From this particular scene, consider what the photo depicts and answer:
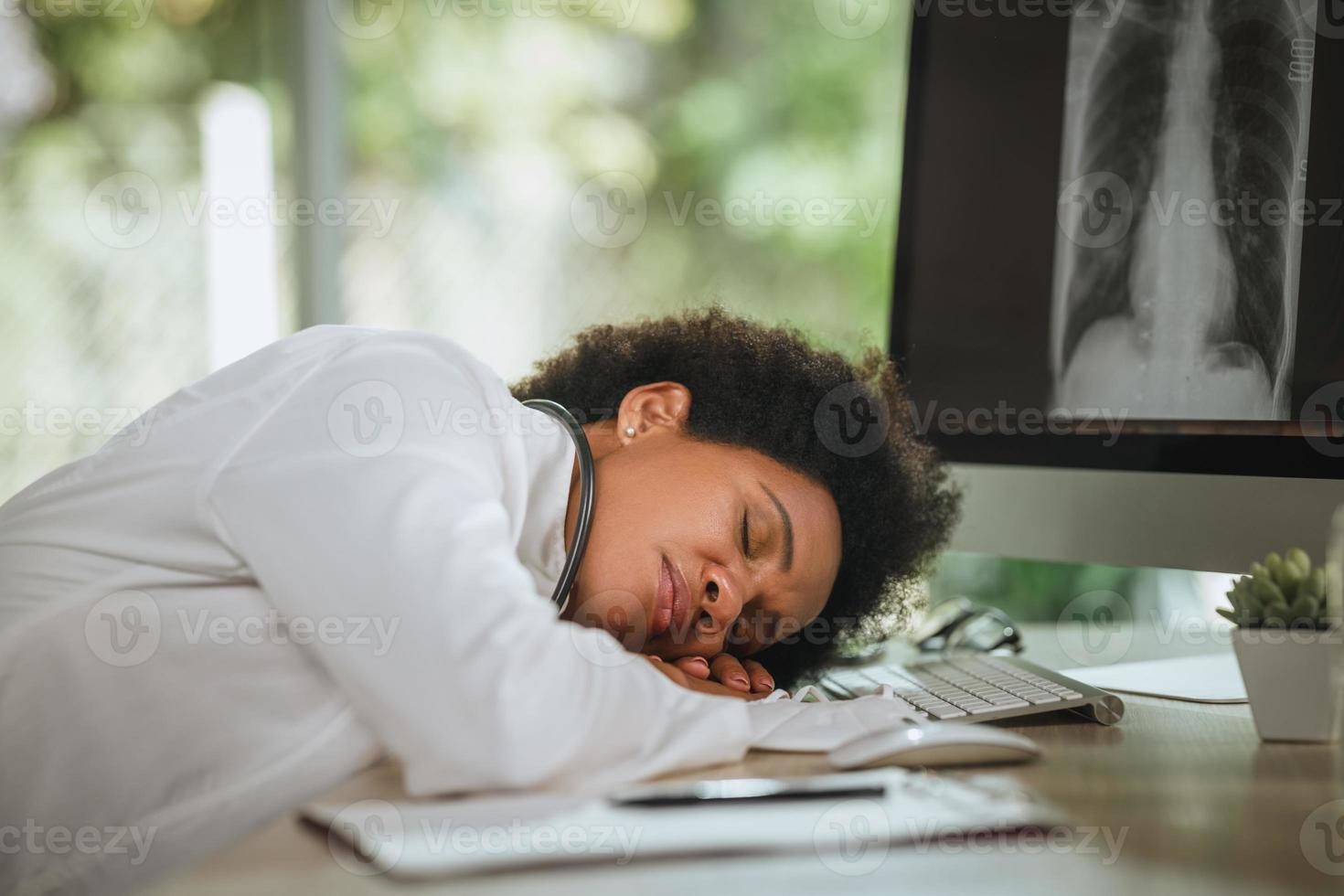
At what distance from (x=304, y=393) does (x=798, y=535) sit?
46 cm

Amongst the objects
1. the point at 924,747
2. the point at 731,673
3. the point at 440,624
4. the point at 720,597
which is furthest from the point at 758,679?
the point at 440,624

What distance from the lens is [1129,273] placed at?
3.66ft

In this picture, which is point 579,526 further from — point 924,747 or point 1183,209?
point 1183,209

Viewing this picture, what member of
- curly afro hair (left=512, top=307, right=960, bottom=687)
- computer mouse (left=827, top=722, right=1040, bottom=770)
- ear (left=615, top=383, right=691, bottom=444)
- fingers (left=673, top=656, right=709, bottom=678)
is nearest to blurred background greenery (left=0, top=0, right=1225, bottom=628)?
curly afro hair (left=512, top=307, right=960, bottom=687)

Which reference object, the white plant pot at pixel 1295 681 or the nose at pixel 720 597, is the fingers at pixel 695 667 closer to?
the nose at pixel 720 597

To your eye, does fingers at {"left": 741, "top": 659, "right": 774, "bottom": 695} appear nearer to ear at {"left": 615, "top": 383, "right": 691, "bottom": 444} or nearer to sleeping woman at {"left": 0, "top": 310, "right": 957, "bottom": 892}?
sleeping woman at {"left": 0, "top": 310, "right": 957, "bottom": 892}

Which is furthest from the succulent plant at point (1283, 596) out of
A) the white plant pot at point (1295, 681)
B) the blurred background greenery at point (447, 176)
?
the blurred background greenery at point (447, 176)

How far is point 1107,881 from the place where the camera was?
52 centimetres

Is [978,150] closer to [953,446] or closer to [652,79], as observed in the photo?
[953,446]

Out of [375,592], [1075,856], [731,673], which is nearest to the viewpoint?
[1075,856]

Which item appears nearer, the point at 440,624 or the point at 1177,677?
the point at 440,624

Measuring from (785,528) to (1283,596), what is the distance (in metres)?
0.40

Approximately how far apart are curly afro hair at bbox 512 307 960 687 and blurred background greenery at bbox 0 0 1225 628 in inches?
23.9

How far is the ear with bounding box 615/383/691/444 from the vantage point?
1125mm
